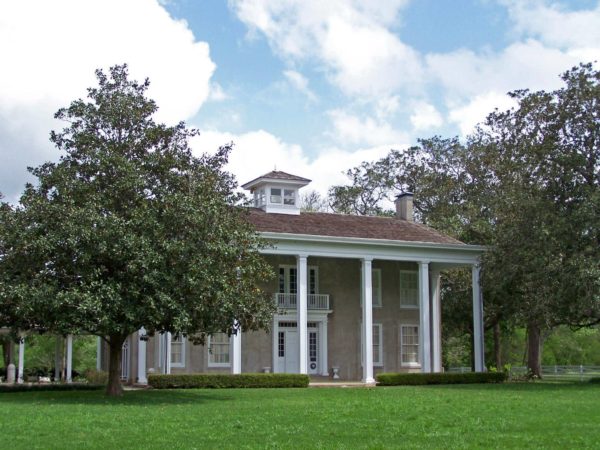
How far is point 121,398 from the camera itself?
24.0 meters

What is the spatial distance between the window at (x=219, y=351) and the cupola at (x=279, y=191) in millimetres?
6513

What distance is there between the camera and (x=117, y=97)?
25219 millimetres

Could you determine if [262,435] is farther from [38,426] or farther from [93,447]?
[38,426]

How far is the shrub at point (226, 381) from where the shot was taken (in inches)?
1198

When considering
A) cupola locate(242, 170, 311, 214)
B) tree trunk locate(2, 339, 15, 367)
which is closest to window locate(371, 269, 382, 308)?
cupola locate(242, 170, 311, 214)

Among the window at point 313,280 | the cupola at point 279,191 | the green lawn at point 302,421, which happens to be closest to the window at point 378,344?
the window at point 313,280

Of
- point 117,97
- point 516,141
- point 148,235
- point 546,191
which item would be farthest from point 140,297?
point 516,141

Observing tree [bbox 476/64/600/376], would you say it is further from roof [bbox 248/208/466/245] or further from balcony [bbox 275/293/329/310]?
balcony [bbox 275/293/329/310]

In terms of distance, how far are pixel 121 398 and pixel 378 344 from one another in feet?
59.8

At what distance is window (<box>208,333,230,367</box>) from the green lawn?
11.1 m

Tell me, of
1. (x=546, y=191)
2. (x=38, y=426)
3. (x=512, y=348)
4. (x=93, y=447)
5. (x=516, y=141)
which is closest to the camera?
(x=93, y=447)

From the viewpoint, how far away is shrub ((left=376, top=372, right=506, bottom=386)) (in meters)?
33.8

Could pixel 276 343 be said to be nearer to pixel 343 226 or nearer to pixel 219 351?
pixel 219 351

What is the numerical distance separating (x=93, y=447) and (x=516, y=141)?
28765mm
